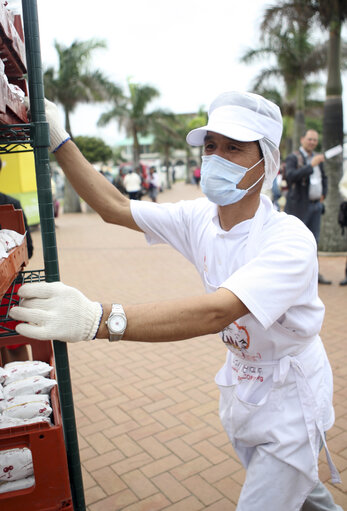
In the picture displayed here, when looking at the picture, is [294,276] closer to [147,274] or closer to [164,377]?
[164,377]

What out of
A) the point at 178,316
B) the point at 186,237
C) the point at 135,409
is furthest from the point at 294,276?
the point at 135,409

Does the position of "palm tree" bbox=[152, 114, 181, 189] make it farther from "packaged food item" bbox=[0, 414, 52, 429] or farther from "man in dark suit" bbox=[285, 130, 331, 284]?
"packaged food item" bbox=[0, 414, 52, 429]

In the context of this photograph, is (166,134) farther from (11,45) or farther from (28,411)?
(28,411)

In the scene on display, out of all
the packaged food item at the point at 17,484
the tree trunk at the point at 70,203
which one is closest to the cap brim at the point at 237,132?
the packaged food item at the point at 17,484

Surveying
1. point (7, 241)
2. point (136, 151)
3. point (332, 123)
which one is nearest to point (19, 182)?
point (332, 123)

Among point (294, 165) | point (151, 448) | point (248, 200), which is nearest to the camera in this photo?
point (248, 200)

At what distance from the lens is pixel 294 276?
1631 millimetres

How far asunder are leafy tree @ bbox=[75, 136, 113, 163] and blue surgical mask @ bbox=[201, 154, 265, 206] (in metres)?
33.6

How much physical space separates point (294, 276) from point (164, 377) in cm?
292

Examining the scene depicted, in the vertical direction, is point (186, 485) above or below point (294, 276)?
below

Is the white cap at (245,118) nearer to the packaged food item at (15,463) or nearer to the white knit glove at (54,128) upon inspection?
the white knit glove at (54,128)

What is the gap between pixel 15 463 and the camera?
1.78 metres

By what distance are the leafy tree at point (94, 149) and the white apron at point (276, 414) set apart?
3380 centimetres

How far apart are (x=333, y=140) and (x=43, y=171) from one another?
8262mm
